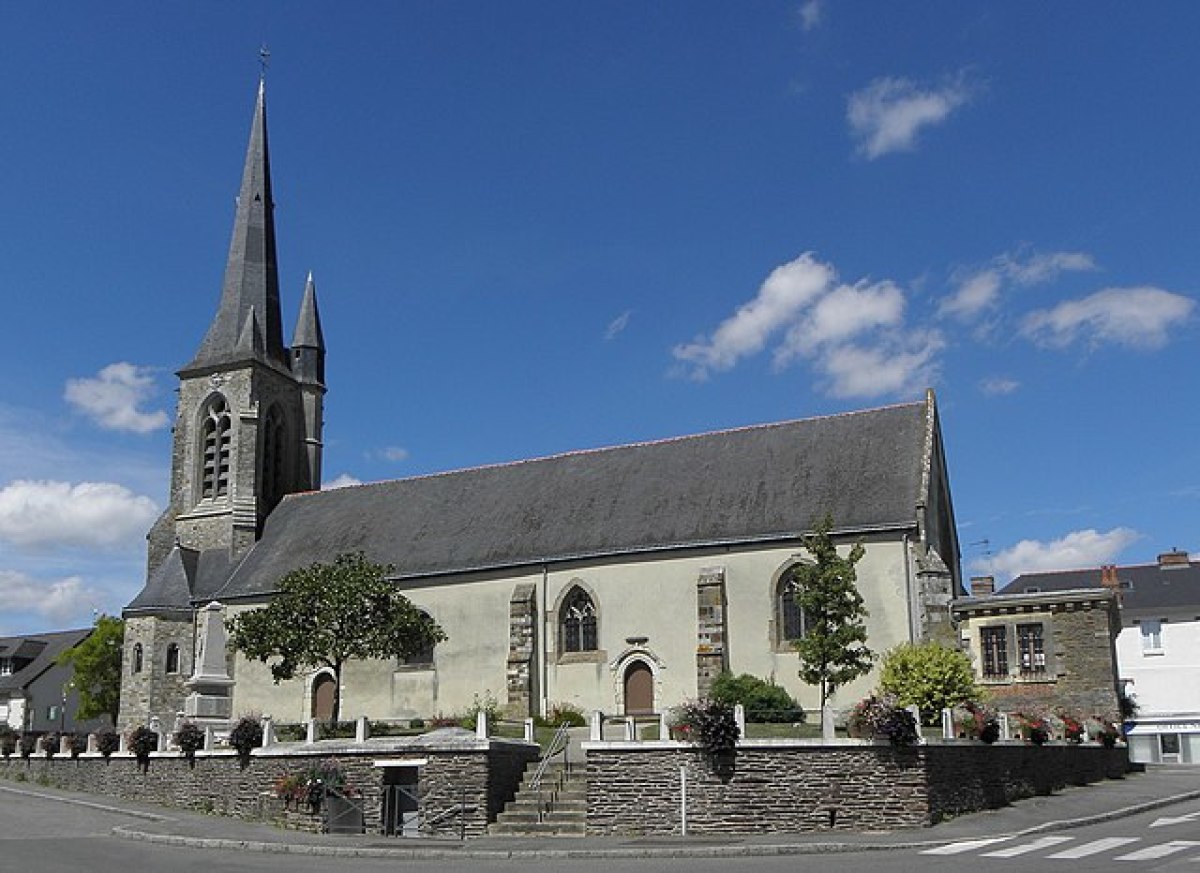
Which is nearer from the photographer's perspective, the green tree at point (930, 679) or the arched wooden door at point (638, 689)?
the green tree at point (930, 679)

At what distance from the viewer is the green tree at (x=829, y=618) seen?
28.9 metres

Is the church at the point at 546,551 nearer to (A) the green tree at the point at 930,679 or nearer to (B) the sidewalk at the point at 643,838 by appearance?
(A) the green tree at the point at 930,679

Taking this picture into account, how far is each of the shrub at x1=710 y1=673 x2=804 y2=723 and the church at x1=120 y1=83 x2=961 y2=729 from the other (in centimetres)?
186

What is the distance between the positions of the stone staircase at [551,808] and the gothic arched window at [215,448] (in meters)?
28.4

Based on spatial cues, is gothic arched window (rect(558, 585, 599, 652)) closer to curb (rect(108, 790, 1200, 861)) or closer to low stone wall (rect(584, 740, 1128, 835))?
low stone wall (rect(584, 740, 1128, 835))

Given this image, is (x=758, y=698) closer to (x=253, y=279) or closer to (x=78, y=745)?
(x=78, y=745)

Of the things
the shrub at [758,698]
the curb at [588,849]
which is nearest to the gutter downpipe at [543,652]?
the shrub at [758,698]

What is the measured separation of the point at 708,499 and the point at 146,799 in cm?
1798

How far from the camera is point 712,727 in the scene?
19203mm

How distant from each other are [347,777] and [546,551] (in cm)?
1594

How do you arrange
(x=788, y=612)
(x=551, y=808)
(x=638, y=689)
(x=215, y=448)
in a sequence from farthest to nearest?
(x=215, y=448)
(x=638, y=689)
(x=788, y=612)
(x=551, y=808)

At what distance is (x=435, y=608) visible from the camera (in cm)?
3850

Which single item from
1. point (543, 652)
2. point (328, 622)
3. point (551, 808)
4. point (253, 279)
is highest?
point (253, 279)

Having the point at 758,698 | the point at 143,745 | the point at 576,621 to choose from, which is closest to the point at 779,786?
the point at 758,698
